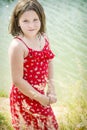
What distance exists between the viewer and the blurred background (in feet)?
19.6

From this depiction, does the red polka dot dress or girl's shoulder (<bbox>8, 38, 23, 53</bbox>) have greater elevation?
girl's shoulder (<bbox>8, 38, 23, 53</bbox>)

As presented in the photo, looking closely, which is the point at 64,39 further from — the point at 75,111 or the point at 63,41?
the point at 75,111

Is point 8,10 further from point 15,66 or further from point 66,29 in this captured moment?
point 15,66

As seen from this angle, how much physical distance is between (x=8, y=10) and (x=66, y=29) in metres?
1.46

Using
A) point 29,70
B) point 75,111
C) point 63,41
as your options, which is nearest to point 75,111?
point 75,111

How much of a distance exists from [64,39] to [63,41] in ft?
0.29

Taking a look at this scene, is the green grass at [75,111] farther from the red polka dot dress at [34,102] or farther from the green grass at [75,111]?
the red polka dot dress at [34,102]

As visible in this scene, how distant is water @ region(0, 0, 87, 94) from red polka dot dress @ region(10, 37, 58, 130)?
7.79 feet

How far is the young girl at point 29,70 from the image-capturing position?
2.76m

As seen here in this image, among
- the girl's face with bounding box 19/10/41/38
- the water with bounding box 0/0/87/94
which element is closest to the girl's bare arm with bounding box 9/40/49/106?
the girl's face with bounding box 19/10/41/38

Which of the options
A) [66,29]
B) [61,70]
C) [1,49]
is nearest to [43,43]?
[61,70]

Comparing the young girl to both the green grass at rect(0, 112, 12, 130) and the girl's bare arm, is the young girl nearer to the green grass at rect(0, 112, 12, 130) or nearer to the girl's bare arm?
the girl's bare arm

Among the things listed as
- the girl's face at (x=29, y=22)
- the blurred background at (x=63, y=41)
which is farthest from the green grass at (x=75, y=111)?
the blurred background at (x=63, y=41)

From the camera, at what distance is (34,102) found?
288 centimetres
